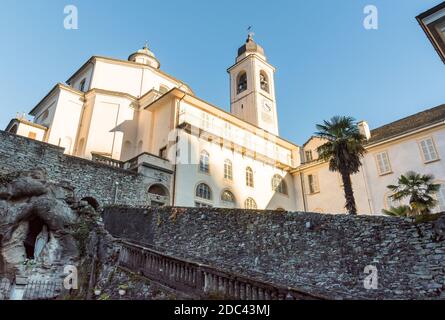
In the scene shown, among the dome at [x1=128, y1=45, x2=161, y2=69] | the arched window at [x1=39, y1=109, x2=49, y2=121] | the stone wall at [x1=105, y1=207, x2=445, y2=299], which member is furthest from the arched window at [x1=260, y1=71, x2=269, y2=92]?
Result: the stone wall at [x1=105, y1=207, x2=445, y2=299]

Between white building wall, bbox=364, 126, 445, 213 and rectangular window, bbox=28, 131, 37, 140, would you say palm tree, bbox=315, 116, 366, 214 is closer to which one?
white building wall, bbox=364, 126, 445, 213

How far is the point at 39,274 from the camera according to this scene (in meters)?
11.8

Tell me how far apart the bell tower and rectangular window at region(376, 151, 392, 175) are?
12782 millimetres

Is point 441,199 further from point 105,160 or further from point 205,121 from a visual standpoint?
point 105,160

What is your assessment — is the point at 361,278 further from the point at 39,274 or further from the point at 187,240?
the point at 39,274

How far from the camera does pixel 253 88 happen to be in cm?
3638

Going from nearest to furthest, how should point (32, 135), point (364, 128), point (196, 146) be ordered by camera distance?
point (196, 146) < point (32, 135) < point (364, 128)

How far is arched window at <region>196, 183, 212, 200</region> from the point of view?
22656mm

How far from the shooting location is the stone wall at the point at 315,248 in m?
7.90

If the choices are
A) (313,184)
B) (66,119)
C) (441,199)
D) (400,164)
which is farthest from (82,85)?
(441,199)

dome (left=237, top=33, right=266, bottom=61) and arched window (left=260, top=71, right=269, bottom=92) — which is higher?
dome (left=237, top=33, right=266, bottom=61)

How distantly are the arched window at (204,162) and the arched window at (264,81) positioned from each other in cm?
1746

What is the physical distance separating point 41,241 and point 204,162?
527 inches

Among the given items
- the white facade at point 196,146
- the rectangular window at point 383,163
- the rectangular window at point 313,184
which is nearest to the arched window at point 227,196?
the white facade at point 196,146
